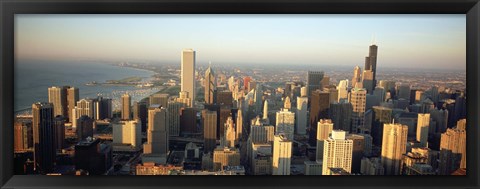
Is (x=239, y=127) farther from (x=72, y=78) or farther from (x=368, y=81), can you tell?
(x=72, y=78)

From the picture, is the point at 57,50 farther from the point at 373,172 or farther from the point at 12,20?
the point at 373,172

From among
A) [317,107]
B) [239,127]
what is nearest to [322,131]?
[317,107]

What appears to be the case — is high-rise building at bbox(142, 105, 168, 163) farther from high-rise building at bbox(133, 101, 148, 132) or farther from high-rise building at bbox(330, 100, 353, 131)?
high-rise building at bbox(330, 100, 353, 131)

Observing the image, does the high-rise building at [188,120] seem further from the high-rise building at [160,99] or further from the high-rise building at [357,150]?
the high-rise building at [357,150]

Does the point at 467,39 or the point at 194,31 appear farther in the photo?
the point at 194,31

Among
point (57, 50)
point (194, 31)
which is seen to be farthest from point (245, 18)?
point (57, 50)

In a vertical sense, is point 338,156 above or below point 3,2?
below

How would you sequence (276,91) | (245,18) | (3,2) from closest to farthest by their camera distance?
(3,2) → (245,18) → (276,91)
